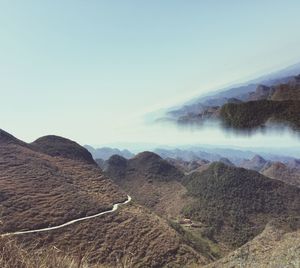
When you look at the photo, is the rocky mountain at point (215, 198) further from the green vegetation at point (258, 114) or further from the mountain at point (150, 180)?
the green vegetation at point (258, 114)

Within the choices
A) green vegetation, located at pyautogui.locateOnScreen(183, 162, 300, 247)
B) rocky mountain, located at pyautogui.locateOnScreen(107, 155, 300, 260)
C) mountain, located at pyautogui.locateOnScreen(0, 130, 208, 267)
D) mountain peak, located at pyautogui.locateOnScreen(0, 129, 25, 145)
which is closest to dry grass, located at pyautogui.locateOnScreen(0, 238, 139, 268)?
mountain, located at pyautogui.locateOnScreen(0, 130, 208, 267)

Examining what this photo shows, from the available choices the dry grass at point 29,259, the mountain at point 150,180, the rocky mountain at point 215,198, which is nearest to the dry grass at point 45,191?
the rocky mountain at point 215,198

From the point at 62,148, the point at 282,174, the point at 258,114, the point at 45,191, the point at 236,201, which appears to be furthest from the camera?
the point at 282,174

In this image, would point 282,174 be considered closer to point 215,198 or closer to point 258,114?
point 215,198

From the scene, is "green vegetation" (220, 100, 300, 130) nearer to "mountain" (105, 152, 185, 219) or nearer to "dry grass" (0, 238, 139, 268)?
"dry grass" (0, 238, 139, 268)

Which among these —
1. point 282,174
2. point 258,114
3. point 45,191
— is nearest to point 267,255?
point 258,114

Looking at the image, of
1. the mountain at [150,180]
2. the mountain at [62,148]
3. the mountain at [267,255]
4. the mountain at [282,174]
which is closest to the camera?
the mountain at [267,255]
